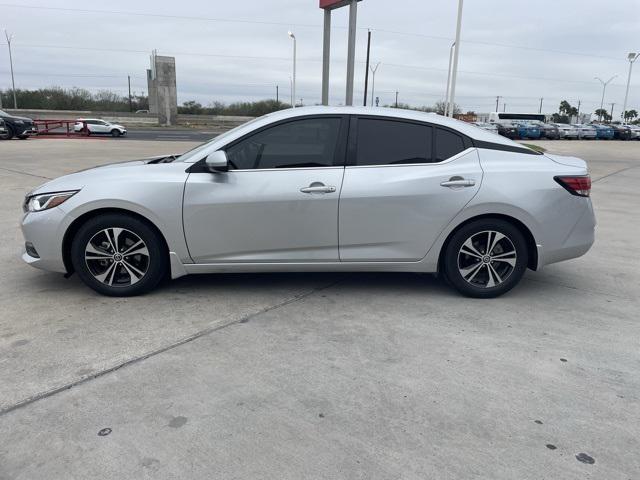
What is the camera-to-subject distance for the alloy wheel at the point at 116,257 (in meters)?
4.29

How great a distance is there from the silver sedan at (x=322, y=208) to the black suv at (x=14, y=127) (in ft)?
74.4

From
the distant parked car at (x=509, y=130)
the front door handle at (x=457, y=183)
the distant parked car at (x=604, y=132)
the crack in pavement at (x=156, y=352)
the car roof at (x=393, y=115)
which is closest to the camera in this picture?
the crack in pavement at (x=156, y=352)

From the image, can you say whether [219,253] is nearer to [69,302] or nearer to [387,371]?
[69,302]

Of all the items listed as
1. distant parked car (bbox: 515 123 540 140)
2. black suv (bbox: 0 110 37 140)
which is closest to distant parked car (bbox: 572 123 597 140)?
distant parked car (bbox: 515 123 540 140)

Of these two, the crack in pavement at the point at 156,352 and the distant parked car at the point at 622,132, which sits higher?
the distant parked car at the point at 622,132

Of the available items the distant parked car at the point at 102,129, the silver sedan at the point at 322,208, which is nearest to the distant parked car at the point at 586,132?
the distant parked car at the point at 102,129

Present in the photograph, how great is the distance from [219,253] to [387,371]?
178 cm

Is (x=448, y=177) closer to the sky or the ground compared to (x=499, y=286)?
closer to the sky

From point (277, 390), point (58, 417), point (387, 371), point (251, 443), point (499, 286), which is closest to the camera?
point (251, 443)

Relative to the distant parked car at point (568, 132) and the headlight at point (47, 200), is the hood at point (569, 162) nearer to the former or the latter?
the headlight at point (47, 200)

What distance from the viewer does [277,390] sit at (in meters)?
3.02

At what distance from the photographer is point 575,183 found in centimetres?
443

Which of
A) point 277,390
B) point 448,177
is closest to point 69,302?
point 277,390

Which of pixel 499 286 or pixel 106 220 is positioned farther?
pixel 499 286
